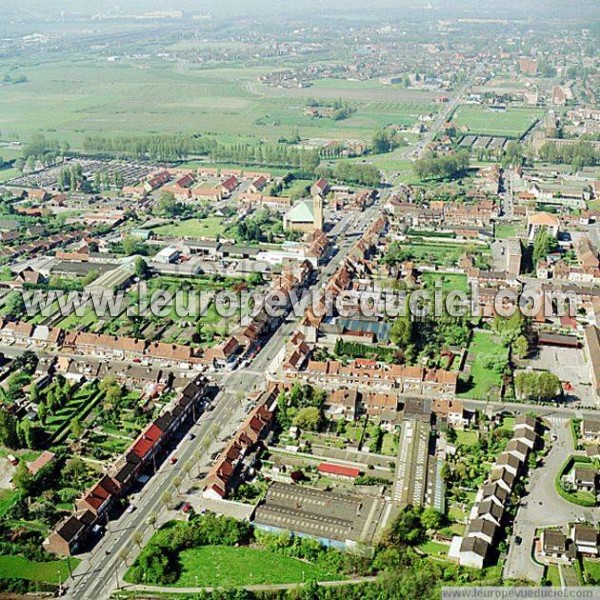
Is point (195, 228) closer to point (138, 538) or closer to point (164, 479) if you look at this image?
point (164, 479)

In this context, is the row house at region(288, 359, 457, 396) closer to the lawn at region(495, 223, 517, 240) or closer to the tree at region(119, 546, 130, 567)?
the tree at region(119, 546, 130, 567)

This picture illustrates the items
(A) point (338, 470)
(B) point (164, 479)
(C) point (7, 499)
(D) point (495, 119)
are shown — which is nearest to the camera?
(C) point (7, 499)

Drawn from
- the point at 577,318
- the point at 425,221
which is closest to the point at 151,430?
the point at 577,318

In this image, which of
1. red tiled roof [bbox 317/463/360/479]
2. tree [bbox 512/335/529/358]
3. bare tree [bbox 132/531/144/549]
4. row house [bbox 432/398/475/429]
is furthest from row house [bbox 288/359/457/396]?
bare tree [bbox 132/531/144/549]

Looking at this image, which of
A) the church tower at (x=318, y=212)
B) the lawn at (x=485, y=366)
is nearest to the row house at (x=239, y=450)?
the lawn at (x=485, y=366)

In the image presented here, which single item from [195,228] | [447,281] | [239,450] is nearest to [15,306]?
[195,228]

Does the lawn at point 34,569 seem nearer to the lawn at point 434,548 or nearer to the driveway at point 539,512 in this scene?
the lawn at point 434,548
